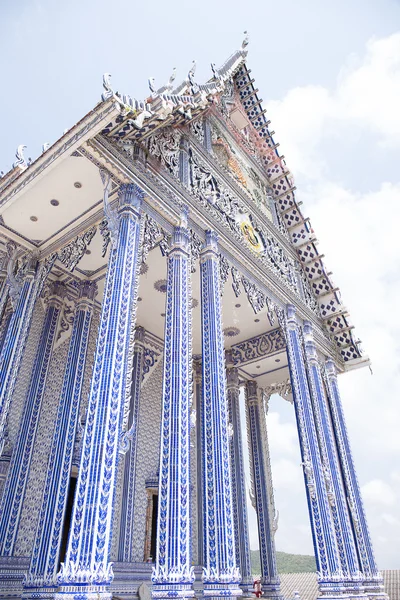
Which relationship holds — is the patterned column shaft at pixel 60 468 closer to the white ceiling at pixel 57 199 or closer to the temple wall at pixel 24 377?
the temple wall at pixel 24 377

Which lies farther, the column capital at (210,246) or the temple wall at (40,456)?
the column capital at (210,246)

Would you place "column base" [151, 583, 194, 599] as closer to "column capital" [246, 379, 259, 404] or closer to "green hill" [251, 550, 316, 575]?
"column capital" [246, 379, 259, 404]

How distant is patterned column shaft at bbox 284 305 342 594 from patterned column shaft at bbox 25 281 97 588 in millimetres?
5008

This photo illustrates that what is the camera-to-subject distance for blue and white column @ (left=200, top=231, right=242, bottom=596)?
566 cm

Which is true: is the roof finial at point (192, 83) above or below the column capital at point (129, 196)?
above

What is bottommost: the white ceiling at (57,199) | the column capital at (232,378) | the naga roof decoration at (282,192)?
the column capital at (232,378)

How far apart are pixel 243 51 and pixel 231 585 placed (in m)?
14.5

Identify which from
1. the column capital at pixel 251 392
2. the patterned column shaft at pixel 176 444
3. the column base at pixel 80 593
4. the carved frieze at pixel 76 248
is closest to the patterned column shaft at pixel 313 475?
the column capital at pixel 251 392

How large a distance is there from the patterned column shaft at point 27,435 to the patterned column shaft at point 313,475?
18.1ft

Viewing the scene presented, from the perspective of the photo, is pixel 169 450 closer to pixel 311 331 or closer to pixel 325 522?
pixel 325 522

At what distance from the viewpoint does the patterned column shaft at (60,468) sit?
250 inches

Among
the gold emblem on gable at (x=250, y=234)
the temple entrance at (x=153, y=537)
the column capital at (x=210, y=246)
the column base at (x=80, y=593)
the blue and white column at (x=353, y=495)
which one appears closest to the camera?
the column base at (x=80, y=593)

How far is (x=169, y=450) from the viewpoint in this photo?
228 inches

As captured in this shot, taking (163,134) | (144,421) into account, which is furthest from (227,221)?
(144,421)
